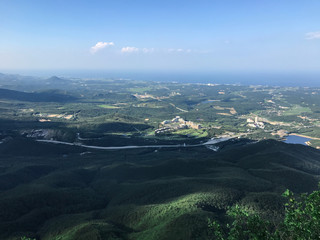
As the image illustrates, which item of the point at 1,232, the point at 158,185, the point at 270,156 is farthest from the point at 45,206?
the point at 270,156

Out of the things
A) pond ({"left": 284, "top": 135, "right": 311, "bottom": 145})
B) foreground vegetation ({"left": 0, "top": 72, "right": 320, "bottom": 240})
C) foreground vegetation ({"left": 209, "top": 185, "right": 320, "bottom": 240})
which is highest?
foreground vegetation ({"left": 209, "top": 185, "right": 320, "bottom": 240})

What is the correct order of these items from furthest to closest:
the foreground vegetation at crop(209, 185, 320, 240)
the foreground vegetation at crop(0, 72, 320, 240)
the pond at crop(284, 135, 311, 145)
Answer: the pond at crop(284, 135, 311, 145)
the foreground vegetation at crop(0, 72, 320, 240)
the foreground vegetation at crop(209, 185, 320, 240)

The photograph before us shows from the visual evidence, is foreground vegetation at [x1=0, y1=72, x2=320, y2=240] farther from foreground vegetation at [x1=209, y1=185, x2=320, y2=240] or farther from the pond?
the pond

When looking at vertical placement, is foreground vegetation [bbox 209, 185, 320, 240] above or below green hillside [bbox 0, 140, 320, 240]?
above

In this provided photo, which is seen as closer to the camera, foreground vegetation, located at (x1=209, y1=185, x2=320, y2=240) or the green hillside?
foreground vegetation, located at (x1=209, y1=185, x2=320, y2=240)

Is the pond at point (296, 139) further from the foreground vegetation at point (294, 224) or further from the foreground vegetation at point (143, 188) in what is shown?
the foreground vegetation at point (294, 224)

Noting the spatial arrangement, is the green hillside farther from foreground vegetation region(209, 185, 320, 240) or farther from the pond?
the pond

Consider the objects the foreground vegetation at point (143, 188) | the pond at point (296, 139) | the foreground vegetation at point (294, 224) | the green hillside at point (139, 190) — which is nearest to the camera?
the foreground vegetation at point (294, 224)

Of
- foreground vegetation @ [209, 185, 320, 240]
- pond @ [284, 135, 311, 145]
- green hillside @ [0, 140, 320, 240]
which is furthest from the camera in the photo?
pond @ [284, 135, 311, 145]

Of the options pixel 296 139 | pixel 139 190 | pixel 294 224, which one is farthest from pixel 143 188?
pixel 296 139

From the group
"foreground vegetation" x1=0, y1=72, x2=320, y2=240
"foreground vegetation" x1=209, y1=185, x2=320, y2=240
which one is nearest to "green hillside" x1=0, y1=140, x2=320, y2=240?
"foreground vegetation" x1=0, y1=72, x2=320, y2=240

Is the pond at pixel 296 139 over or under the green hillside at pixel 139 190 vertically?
under

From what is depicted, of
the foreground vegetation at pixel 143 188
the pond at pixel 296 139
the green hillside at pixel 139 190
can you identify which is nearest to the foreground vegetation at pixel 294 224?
the foreground vegetation at pixel 143 188

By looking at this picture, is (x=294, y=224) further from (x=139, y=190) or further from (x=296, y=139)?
(x=296, y=139)
